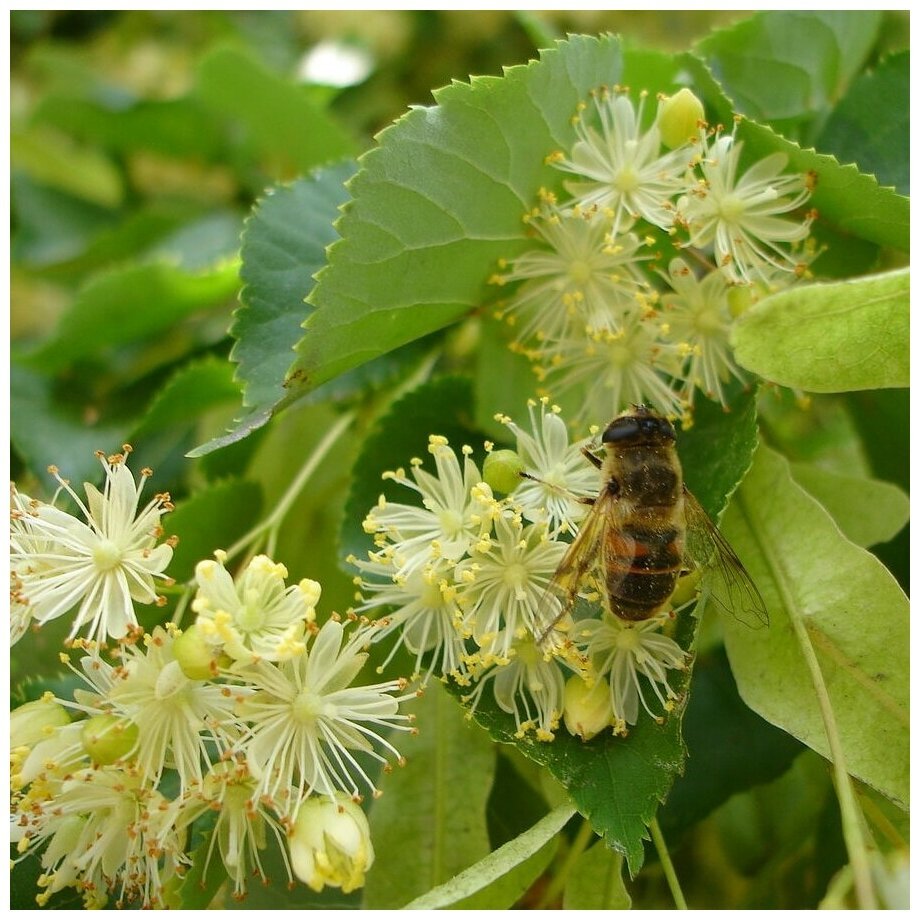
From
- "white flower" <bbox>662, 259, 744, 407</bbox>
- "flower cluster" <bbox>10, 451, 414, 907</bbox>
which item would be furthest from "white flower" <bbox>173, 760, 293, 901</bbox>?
"white flower" <bbox>662, 259, 744, 407</bbox>

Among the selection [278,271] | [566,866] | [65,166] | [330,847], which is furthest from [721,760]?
[65,166]

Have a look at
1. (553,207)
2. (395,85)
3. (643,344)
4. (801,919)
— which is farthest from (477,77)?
(395,85)

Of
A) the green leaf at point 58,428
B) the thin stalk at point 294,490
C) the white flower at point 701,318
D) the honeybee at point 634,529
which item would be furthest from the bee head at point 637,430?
the green leaf at point 58,428

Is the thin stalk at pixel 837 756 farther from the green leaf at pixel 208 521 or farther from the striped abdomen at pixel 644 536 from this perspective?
the green leaf at pixel 208 521

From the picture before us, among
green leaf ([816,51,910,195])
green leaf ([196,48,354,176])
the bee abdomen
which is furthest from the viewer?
green leaf ([196,48,354,176])

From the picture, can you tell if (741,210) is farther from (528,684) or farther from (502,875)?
(502,875)

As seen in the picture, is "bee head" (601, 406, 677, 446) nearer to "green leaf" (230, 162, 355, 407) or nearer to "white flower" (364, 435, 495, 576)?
"white flower" (364, 435, 495, 576)
